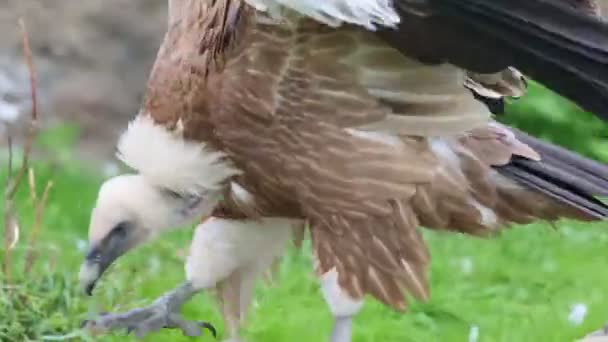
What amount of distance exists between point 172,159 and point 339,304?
0.37 meters

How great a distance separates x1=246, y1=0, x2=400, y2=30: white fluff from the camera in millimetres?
1700

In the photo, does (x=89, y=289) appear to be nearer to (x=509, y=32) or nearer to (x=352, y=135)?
(x=352, y=135)

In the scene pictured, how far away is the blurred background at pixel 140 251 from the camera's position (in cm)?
250

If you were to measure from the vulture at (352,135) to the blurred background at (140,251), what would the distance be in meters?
0.36

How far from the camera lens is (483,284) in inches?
127

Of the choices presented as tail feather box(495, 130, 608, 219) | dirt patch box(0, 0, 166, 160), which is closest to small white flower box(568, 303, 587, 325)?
tail feather box(495, 130, 608, 219)

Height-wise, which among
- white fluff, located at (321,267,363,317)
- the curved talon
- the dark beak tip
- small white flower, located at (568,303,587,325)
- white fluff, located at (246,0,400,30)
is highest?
white fluff, located at (246,0,400,30)

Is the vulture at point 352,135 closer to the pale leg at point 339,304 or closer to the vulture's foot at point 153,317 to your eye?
the pale leg at point 339,304

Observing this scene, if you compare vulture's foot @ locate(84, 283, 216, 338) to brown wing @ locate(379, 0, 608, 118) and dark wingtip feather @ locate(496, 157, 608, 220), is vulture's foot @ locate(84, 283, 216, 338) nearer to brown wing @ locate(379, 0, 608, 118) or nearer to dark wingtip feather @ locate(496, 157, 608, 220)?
dark wingtip feather @ locate(496, 157, 608, 220)

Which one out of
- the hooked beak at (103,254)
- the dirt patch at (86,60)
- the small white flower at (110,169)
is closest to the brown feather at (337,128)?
the hooked beak at (103,254)

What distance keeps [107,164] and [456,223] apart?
8.11 feet

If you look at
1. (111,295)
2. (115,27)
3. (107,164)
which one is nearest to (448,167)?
(111,295)

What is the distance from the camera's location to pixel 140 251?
330 centimetres

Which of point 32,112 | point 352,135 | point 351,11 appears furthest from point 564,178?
point 32,112
